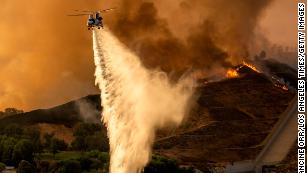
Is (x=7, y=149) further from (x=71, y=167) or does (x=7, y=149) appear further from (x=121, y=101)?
(x=121, y=101)

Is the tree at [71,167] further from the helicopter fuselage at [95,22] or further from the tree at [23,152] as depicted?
the helicopter fuselage at [95,22]

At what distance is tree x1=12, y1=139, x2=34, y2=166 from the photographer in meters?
161

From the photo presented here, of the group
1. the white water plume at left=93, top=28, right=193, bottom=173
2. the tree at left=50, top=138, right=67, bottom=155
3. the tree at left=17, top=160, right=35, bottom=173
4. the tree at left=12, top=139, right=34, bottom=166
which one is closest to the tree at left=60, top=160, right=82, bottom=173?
the tree at left=17, top=160, right=35, bottom=173

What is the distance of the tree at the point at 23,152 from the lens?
161375 mm

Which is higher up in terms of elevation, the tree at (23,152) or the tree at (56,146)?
the tree at (56,146)

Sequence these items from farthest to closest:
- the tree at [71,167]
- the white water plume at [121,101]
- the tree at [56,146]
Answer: the tree at [56,146] < the tree at [71,167] < the white water plume at [121,101]

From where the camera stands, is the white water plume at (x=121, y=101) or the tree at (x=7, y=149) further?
the tree at (x=7, y=149)

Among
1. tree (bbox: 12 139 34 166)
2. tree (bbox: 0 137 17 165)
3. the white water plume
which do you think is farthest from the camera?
tree (bbox: 0 137 17 165)

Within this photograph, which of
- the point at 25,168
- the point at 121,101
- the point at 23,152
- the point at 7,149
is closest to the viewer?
the point at 121,101

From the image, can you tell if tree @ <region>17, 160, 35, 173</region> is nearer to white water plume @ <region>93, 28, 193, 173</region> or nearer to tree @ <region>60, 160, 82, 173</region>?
tree @ <region>60, 160, 82, 173</region>

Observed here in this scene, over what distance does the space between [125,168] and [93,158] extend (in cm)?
7264

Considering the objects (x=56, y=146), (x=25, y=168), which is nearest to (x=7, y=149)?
(x=56, y=146)

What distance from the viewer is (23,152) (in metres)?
163

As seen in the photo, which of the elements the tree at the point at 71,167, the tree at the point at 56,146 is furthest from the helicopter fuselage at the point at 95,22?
the tree at the point at 56,146
